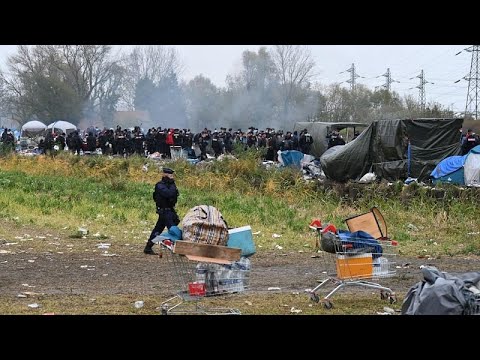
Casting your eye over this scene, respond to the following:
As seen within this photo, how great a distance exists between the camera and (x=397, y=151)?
19.5 meters

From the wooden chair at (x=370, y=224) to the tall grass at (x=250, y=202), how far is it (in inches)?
135

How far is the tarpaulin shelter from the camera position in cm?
1923

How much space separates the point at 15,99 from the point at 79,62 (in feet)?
26.9

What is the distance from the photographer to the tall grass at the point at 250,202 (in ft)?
43.9

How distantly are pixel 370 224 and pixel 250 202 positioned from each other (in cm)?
785

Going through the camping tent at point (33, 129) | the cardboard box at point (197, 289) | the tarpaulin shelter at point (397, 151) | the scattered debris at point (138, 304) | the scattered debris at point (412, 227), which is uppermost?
the camping tent at point (33, 129)

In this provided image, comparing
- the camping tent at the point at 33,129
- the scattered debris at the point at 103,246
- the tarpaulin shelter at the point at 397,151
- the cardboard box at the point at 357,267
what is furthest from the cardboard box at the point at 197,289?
the camping tent at the point at 33,129

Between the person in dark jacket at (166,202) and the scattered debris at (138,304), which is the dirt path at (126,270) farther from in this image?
the scattered debris at (138,304)

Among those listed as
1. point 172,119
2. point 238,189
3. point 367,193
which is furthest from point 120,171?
point 172,119

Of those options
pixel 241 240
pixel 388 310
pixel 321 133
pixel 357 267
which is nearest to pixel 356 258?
pixel 357 267

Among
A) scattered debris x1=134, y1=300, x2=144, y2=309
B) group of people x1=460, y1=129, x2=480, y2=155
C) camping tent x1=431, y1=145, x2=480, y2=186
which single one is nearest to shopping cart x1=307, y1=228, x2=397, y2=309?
scattered debris x1=134, y1=300, x2=144, y2=309

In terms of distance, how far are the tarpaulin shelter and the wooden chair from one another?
1030cm

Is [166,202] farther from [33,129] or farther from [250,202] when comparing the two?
[33,129]
